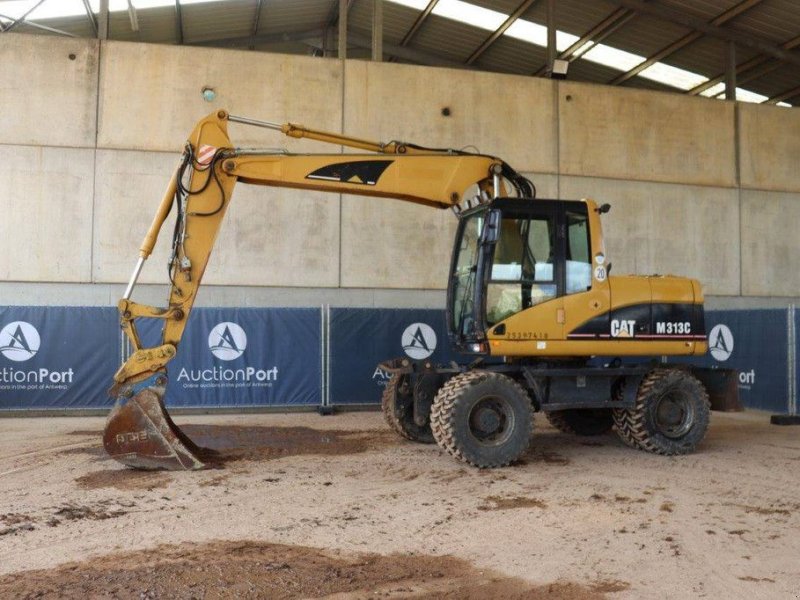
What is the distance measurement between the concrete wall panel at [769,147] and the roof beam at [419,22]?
7.69 m

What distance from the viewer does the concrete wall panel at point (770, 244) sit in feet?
52.2

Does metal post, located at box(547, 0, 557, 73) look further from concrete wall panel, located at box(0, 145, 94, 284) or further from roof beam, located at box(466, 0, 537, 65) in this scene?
concrete wall panel, located at box(0, 145, 94, 284)

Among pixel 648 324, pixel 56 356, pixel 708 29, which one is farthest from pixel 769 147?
pixel 56 356

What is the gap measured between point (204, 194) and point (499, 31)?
12.8 meters

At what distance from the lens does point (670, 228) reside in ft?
51.3

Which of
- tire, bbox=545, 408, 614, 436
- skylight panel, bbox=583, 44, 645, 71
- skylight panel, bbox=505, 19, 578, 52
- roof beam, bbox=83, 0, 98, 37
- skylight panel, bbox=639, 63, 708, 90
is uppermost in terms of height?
skylight panel, bbox=505, 19, 578, 52

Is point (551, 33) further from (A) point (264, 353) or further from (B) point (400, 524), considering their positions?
(B) point (400, 524)

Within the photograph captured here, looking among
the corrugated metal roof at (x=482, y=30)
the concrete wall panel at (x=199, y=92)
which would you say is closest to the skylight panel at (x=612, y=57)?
the corrugated metal roof at (x=482, y=30)

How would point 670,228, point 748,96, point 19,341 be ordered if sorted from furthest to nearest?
point 748,96
point 670,228
point 19,341

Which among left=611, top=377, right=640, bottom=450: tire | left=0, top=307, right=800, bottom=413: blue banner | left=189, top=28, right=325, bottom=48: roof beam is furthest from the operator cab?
left=189, top=28, right=325, bottom=48: roof beam

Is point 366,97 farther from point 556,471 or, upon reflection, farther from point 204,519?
point 204,519

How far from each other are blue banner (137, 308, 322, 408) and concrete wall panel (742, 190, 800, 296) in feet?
32.9

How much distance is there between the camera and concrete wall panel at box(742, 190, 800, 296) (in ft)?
52.2

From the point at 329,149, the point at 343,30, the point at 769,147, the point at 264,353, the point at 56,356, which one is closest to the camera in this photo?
the point at 56,356
